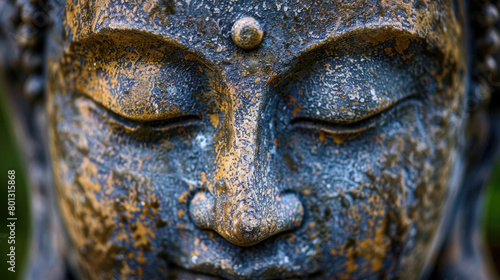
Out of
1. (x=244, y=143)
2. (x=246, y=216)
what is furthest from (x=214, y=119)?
(x=246, y=216)

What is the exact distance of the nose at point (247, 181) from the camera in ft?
2.93

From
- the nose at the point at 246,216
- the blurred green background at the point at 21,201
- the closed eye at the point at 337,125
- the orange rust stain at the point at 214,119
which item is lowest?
the nose at the point at 246,216

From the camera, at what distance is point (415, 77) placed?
98cm

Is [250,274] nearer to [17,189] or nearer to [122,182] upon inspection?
[122,182]

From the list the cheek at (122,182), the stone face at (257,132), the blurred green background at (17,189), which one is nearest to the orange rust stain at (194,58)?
the stone face at (257,132)

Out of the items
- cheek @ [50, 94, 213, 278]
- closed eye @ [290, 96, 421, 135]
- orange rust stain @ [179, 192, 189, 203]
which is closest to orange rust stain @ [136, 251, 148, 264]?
cheek @ [50, 94, 213, 278]

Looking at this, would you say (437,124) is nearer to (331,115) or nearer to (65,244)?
(331,115)

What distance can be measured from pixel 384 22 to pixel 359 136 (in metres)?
0.21

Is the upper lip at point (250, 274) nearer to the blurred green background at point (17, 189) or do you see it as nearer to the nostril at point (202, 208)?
the nostril at point (202, 208)

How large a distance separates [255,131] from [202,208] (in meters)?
0.17

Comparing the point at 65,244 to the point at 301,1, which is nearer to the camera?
the point at 301,1

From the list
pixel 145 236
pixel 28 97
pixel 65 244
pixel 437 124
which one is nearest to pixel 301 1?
pixel 437 124

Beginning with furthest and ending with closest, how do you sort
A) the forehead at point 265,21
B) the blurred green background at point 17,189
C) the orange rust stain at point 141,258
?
the blurred green background at point 17,189 < the orange rust stain at point 141,258 < the forehead at point 265,21

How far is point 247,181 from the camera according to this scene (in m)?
0.90
